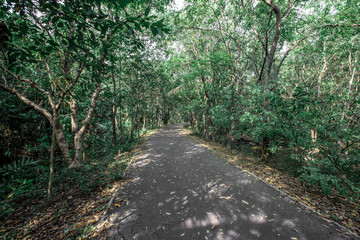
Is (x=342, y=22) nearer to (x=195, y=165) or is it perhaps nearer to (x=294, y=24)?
(x=294, y=24)

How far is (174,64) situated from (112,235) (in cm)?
1114

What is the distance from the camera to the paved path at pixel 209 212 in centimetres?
271

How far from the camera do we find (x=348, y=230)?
107 inches

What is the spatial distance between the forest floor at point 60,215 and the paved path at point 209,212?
415 mm

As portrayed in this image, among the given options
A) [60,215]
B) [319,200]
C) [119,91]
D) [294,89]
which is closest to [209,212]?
[319,200]

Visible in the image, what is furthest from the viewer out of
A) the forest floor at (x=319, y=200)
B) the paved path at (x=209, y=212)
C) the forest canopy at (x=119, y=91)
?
the forest floor at (x=319, y=200)

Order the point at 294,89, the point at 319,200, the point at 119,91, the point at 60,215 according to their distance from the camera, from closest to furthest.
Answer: the point at 60,215 → the point at 319,200 → the point at 294,89 → the point at 119,91

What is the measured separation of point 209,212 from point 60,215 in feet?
11.2

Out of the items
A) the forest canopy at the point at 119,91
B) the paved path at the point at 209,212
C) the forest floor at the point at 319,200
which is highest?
the forest canopy at the point at 119,91

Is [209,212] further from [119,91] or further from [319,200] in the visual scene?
[119,91]

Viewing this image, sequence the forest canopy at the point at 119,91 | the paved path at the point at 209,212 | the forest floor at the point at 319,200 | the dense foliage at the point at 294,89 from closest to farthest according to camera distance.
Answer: the forest canopy at the point at 119,91 < the paved path at the point at 209,212 < the forest floor at the point at 319,200 < the dense foliage at the point at 294,89

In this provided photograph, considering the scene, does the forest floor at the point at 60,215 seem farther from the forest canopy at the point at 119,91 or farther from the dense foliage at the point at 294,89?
the dense foliage at the point at 294,89

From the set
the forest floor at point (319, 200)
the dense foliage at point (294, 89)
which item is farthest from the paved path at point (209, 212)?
the dense foliage at point (294, 89)

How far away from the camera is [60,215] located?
3.23 metres
